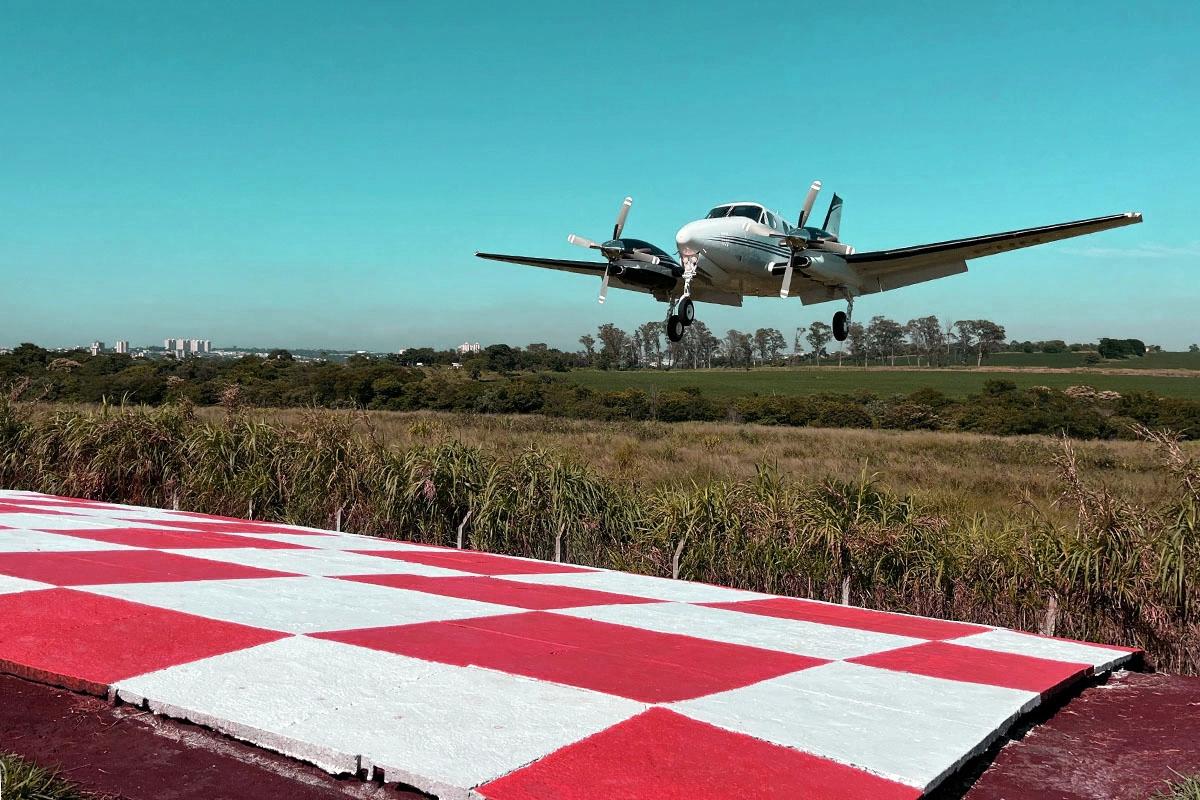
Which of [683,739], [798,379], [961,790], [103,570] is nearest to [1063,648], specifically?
[961,790]

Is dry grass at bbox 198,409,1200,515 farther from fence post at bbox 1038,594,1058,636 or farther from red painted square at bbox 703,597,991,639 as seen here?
red painted square at bbox 703,597,991,639

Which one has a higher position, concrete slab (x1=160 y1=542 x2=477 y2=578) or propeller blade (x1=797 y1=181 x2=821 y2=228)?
propeller blade (x1=797 y1=181 x2=821 y2=228)

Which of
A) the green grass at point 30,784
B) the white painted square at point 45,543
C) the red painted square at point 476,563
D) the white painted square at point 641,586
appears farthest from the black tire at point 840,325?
the green grass at point 30,784

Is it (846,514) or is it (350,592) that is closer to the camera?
(350,592)

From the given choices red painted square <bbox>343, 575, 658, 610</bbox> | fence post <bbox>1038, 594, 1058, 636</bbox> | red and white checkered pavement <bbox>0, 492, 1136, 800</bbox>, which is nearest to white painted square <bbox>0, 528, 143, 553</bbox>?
red and white checkered pavement <bbox>0, 492, 1136, 800</bbox>

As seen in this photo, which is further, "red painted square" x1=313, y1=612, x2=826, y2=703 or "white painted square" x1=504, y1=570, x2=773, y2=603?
"white painted square" x1=504, y1=570, x2=773, y2=603

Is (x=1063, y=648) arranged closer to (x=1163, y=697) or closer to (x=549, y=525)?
(x=1163, y=697)

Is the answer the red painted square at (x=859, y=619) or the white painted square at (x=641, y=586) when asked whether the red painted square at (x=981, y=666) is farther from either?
the white painted square at (x=641, y=586)
